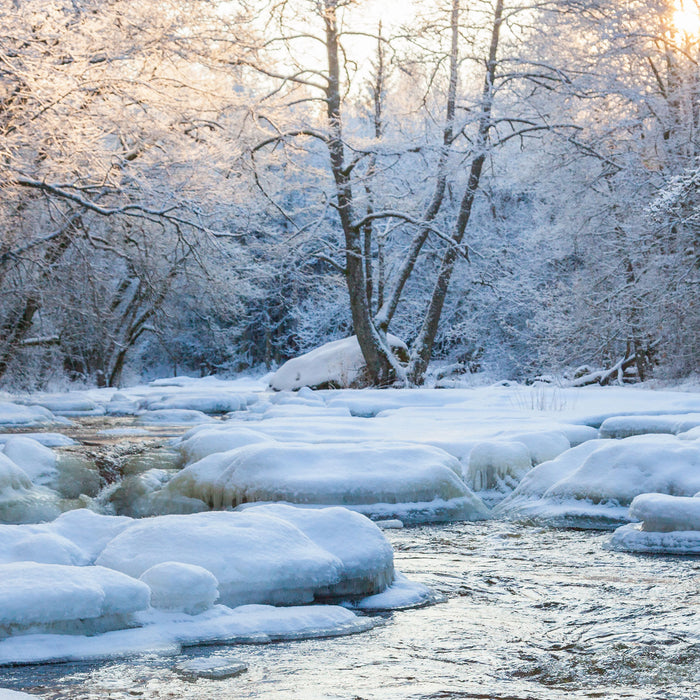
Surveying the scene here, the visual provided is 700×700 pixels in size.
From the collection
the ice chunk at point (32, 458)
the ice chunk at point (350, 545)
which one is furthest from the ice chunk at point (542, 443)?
the ice chunk at point (32, 458)

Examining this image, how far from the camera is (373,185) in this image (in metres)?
16.5

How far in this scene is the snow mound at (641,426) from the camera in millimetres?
8945

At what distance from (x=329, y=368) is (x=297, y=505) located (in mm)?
12239

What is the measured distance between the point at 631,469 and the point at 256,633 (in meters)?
3.73

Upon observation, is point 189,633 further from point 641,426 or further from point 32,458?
point 641,426

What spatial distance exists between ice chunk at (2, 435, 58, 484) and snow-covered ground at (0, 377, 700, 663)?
26 mm

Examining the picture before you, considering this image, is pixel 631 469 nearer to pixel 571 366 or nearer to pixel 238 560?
pixel 238 560

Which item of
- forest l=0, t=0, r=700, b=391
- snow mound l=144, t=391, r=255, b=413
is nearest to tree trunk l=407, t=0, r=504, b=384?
forest l=0, t=0, r=700, b=391

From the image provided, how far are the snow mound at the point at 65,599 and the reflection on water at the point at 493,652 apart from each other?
22cm

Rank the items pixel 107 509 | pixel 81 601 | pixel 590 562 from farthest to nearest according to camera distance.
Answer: pixel 107 509, pixel 590 562, pixel 81 601

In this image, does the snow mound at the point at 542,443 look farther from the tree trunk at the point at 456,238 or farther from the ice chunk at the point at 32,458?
the tree trunk at the point at 456,238

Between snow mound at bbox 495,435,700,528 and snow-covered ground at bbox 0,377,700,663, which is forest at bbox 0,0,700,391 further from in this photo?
snow mound at bbox 495,435,700,528

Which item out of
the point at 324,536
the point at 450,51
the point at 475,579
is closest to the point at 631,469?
the point at 475,579

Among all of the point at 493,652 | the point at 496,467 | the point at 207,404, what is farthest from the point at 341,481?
the point at 207,404
